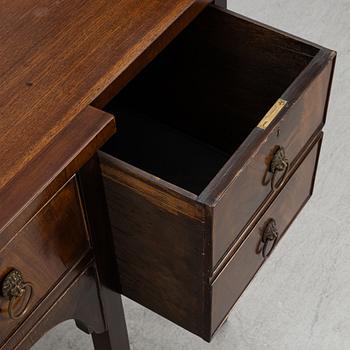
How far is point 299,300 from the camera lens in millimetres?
1278

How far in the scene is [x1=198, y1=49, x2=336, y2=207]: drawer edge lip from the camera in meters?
0.74

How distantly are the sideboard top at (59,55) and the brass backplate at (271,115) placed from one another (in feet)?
0.44

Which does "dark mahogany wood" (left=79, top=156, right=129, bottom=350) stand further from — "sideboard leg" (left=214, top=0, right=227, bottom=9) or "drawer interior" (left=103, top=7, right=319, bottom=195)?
"sideboard leg" (left=214, top=0, right=227, bottom=9)

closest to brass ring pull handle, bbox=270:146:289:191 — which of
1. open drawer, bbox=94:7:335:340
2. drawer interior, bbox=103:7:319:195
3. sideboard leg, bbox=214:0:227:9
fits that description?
open drawer, bbox=94:7:335:340

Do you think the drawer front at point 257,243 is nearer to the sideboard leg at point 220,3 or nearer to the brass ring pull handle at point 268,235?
the brass ring pull handle at point 268,235

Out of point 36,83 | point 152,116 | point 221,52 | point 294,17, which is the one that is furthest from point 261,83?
point 294,17

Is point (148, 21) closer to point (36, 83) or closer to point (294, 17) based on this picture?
point (36, 83)

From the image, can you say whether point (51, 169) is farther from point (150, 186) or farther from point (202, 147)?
point (202, 147)

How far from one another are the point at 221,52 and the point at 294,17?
0.74 meters

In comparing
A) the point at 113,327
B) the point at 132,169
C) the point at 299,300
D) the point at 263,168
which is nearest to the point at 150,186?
the point at 132,169

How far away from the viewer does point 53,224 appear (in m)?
0.76

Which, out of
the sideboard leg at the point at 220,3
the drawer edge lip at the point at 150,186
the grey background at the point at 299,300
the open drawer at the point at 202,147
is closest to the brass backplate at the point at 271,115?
the open drawer at the point at 202,147

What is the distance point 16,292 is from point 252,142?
0.84 feet

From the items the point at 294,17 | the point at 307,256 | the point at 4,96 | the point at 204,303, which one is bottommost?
the point at 307,256
